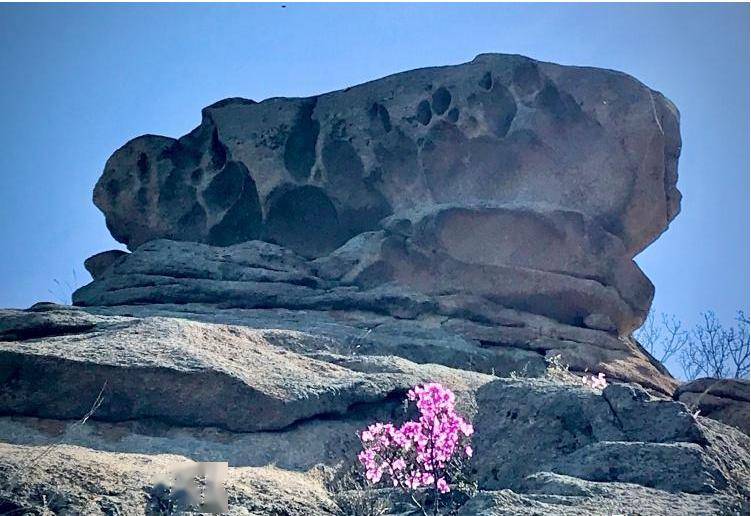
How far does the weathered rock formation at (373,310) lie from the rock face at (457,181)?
39 mm

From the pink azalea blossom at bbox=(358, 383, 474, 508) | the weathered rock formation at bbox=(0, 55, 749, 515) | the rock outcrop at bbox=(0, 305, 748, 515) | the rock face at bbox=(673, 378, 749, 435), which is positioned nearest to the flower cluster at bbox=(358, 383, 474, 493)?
the pink azalea blossom at bbox=(358, 383, 474, 508)

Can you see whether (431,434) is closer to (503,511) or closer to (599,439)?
(503,511)

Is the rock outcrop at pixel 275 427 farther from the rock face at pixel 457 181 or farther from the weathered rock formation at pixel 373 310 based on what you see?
the rock face at pixel 457 181

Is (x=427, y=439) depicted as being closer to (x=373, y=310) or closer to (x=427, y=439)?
(x=427, y=439)

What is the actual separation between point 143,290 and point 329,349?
4.87 meters

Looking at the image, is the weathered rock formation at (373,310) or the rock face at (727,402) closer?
the weathered rock formation at (373,310)

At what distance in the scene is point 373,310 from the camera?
15812mm

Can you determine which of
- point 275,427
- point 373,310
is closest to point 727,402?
point 373,310

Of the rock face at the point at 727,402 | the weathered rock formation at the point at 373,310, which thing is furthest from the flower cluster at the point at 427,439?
the rock face at the point at 727,402

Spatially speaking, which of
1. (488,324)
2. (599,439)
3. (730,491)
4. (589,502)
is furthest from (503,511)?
(488,324)

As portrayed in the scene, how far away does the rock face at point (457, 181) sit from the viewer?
17.1 meters

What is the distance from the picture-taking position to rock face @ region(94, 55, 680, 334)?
56.0 ft

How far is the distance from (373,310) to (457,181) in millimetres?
3690

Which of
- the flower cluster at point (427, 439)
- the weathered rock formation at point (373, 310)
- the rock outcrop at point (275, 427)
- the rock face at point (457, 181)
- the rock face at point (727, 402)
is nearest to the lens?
the rock outcrop at point (275, 427)
